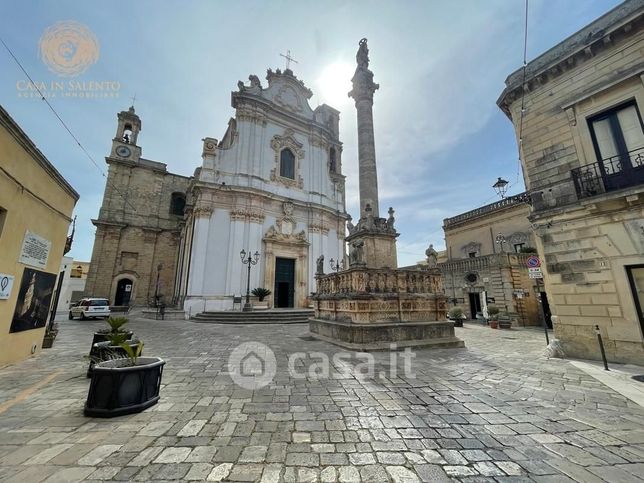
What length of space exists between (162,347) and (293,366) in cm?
430

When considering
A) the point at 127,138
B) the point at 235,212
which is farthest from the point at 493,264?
the point at 127,138

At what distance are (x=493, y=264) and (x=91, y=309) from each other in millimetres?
24659

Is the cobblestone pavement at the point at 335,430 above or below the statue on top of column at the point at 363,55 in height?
below

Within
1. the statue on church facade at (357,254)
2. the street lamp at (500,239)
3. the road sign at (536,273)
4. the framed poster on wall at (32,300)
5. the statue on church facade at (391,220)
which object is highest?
the street lamp at (500,239)

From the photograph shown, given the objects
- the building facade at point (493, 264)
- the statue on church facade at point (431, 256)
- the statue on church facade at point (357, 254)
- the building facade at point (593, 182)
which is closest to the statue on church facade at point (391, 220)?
the statue on church facade at point (357, 254)

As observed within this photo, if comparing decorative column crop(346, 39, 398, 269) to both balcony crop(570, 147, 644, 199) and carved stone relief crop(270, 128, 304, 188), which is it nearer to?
balcony crop(570, 147, 644, 199)

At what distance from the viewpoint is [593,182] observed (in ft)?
21.5

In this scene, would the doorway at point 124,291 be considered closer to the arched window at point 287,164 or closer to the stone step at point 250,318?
the stone step at point 250,318

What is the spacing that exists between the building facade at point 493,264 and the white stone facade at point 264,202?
9.68 m

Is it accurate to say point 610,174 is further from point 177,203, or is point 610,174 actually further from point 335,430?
point 177,203

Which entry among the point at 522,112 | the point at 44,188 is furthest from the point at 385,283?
the point at 44,188

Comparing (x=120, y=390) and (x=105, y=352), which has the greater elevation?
(x=105, y=352)

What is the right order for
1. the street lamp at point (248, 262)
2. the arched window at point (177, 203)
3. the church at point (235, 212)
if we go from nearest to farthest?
the street lamp at point (248, 262)
the church at point (235, 212)
the arched window at point (177, 203)

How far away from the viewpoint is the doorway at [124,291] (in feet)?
70.7
